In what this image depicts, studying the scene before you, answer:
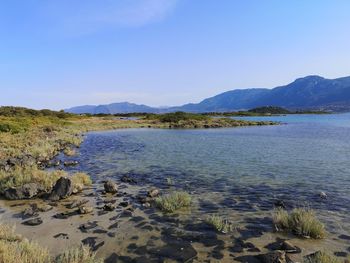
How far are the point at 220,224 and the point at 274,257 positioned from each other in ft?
9.69

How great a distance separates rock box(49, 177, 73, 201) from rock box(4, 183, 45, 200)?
1.08 m

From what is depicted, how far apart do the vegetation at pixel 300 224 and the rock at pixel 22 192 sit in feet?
37.3

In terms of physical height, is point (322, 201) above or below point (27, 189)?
below

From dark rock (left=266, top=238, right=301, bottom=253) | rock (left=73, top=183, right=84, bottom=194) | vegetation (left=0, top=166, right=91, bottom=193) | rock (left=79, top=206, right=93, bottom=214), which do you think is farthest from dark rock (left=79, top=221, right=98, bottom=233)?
dark rock (left=266, top=238, right=301, bottom=253)

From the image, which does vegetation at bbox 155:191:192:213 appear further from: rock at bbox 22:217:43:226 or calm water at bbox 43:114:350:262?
rock at bbox 22:217:43:226

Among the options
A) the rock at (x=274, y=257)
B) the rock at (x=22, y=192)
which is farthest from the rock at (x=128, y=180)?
the rock at (x=274, y=257)

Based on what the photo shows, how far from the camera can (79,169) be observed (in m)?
24.2

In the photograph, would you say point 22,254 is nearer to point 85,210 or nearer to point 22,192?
point 85,210

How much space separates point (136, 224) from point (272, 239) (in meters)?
4.87

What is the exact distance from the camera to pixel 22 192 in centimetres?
1568

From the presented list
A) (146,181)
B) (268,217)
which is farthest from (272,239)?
(146,181)

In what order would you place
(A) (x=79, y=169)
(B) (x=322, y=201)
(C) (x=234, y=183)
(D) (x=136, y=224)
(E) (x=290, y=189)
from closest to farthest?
(D) (x=136, y=224), (B) (x=322, y=201), (E) (x=290, y=189), (C) (x=234, y=183), (A) (x=79, y=169)

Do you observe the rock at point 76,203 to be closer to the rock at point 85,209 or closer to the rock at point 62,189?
the rock at point 85,209

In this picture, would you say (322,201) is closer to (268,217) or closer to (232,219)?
(268,217)
